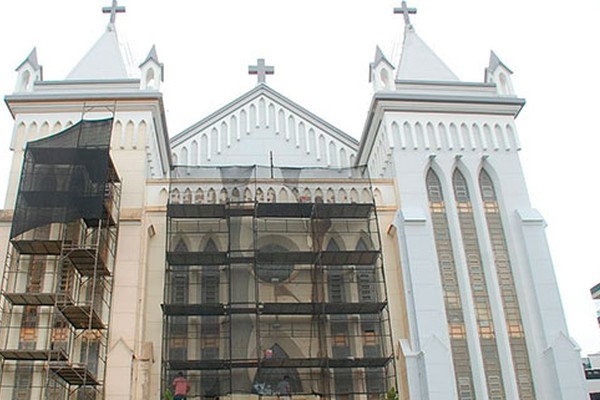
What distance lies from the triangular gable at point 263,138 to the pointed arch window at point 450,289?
579 cm

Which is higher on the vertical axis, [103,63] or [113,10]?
[113,10]

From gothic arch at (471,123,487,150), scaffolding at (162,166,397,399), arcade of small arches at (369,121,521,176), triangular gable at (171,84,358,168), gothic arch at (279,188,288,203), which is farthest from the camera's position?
triangular gable at (171,84,358,168)

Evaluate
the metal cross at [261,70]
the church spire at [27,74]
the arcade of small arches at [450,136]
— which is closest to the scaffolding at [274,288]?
the arcade of small arches at [450,136]

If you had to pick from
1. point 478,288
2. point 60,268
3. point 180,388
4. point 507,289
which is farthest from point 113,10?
point 507,289

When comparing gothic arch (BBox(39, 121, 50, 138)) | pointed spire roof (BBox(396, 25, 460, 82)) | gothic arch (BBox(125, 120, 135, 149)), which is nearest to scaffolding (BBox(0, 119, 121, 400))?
gothic arch (BBox(125, 120, 135, 149))

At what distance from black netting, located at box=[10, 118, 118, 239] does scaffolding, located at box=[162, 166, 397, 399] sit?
9.85 feet

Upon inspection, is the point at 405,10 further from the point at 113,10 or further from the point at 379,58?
the point at 113,10

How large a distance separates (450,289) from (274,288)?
614 centimetres

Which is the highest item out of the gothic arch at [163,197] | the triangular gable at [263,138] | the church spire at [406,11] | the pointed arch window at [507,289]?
the church spire at [406,11]

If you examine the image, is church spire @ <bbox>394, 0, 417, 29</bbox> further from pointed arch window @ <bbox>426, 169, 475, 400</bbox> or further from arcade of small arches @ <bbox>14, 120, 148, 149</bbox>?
arcade of small arches @ <bbox>14, 120, 148, 149</bbox>

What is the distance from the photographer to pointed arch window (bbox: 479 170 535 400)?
23938 millimetres

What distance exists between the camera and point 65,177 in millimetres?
23609

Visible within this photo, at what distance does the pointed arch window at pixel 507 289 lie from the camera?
23.9 meters

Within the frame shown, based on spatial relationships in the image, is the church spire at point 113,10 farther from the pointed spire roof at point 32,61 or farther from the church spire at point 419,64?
the church spire at point 419,64
